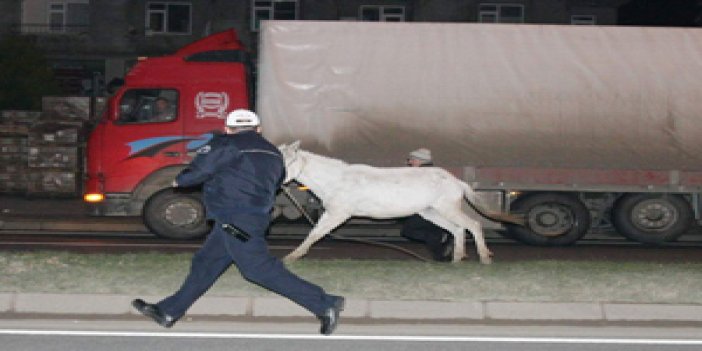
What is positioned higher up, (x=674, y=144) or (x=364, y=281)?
(x=674, y=144)

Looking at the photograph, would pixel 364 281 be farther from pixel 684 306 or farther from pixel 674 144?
pixel 674 144

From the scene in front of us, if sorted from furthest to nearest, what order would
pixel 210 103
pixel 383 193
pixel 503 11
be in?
pixel 503 11
pixel 210 103
pixel 383 193

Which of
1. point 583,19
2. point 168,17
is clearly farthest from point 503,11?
point 168,17

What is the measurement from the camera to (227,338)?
8219 millimetres

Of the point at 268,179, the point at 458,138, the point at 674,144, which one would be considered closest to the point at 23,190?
the point at 458,138

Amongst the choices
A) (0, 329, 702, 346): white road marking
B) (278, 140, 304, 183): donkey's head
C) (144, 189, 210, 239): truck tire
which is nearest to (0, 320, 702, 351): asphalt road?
(0, 329, 702, 346): white road marking

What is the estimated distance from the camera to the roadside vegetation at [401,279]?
9.45m

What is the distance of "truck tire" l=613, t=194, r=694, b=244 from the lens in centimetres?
1606

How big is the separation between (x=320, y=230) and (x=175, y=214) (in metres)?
4.48

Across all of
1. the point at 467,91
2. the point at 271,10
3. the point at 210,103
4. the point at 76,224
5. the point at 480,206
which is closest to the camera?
the point at 480,206

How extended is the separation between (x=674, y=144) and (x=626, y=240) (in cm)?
240

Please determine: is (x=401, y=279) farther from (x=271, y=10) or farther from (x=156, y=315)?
(x=271, y=10)

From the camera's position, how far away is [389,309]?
904 centimetres

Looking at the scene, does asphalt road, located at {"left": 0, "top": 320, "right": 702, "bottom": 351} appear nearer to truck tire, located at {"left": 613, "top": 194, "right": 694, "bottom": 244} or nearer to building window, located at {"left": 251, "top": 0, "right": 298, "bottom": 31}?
truck tire, located at {"left": 613, "top": 194, "right": 694, "bottom": 244}
